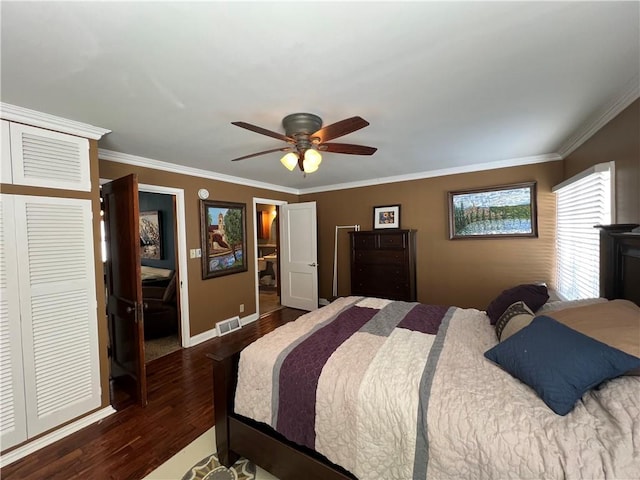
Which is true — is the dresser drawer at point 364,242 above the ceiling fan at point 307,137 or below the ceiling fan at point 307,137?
below

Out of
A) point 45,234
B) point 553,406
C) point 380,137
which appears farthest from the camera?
point 380,137

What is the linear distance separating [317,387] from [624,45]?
2.28 meters

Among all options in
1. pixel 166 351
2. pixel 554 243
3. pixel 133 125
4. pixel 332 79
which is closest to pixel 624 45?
pixel 332 79

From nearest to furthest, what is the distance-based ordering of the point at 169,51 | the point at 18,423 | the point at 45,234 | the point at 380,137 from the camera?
the point at 169,51
the point at 18,423
the point at 45,234
the point at 380,137

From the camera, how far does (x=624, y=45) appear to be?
1311 mm

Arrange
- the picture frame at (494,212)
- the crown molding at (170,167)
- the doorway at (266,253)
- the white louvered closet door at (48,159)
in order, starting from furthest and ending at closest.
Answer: the doorway at (266,253), the picture frame at (494,212), the crown molding at (170,167), the white louvered closet door at (48,159)

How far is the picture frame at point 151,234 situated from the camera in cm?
478

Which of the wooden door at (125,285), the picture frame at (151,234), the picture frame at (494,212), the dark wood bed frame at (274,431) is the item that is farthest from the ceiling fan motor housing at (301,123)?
the picture frame at (151,234)

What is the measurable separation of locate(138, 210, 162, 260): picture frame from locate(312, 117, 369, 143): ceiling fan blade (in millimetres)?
4050

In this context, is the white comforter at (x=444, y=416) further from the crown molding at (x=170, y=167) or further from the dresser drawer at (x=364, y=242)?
the crown molding at (x=170, y=167)

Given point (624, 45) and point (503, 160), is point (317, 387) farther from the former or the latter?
point (503, 160)

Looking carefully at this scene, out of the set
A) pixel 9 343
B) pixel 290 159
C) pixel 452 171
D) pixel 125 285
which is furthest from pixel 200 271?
pixel 452 171

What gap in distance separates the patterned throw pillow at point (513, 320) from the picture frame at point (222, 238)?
337 centimetres

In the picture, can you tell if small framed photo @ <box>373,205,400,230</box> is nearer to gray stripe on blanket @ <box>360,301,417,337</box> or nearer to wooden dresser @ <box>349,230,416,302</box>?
wooden dresser @ <box>349,230,416,302</box>
